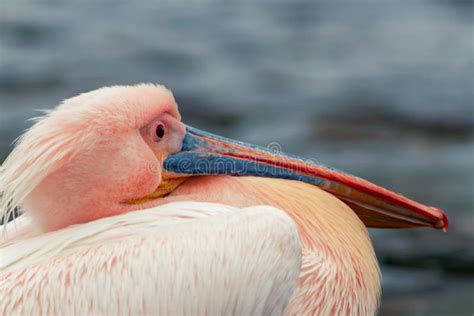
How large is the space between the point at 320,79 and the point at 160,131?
7.19 meters

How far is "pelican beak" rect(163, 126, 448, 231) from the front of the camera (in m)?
3.19

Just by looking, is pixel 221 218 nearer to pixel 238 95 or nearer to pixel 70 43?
pixel 238 95

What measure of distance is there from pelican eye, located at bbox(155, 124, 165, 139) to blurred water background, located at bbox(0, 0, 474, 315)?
13.5 feet

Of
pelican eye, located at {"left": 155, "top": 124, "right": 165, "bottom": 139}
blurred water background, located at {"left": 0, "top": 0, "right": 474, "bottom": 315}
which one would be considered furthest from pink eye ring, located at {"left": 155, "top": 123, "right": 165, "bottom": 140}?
blurred water background, located at {"left": 0, "top": 0, "right": 474, "bottom": 315}

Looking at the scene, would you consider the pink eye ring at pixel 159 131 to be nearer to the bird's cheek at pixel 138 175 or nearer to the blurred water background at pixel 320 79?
the bird's cheek at pixel 138 175

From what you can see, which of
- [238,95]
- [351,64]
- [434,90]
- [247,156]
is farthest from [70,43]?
[247,156]

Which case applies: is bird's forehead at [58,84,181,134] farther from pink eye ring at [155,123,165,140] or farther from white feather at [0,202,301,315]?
white feather at [0,202,301,315]

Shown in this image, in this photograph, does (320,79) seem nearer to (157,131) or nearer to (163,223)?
(157,131)

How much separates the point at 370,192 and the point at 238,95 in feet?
20.6

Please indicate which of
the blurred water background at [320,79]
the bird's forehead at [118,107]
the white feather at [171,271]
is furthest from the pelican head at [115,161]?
the blurred water background at [320,79]

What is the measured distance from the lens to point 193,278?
109 inches

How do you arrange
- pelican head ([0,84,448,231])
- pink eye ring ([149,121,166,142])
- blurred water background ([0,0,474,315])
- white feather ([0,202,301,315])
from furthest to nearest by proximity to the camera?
blurred water background ([0,0,474,315]) < pink eye ring ([149,121,166,142]) < pelican head ([0,84,448,231]) < white feather ([0,202,301,315])

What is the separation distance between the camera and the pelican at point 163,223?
2.75 metres

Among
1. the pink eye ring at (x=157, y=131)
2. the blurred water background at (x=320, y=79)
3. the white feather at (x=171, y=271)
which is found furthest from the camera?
the blurred water background at (x=320, y=79)
